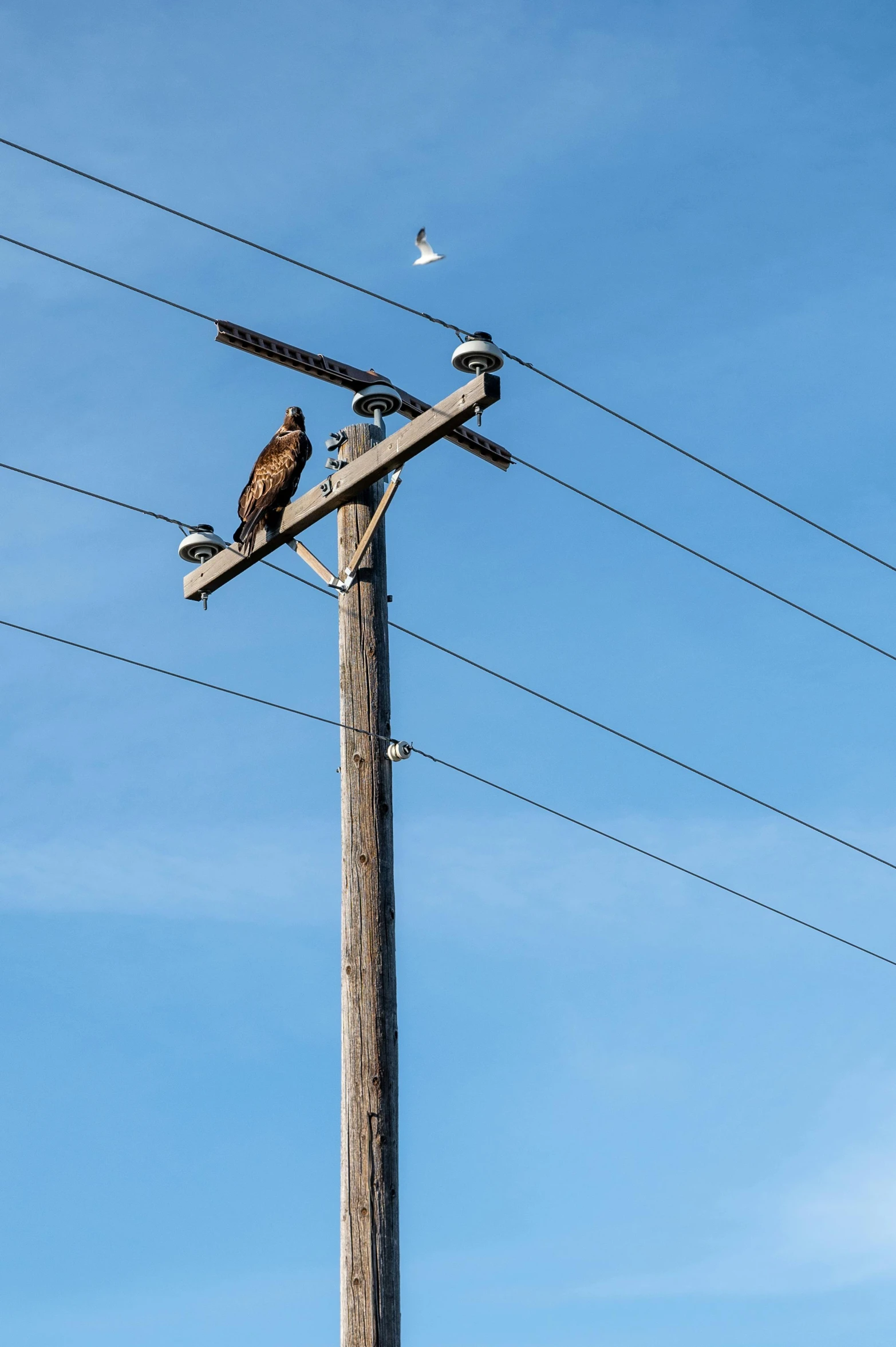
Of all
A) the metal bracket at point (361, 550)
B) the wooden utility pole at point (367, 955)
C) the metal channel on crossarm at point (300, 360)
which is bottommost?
the wooden utility pole at point (367, 955)

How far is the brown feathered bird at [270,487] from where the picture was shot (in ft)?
28.8

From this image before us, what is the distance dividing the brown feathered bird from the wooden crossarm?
0.06 metres

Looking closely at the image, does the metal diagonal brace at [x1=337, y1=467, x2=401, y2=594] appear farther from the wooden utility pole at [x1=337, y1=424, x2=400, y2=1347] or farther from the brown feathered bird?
the brown feathered bird

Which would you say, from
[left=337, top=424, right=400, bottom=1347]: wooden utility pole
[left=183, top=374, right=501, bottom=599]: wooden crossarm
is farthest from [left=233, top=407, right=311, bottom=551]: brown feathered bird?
[left=337, top=424, right=400, bottom=1347]: wooden utility pole

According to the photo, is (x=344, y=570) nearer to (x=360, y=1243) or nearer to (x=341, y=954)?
(x=341, y=954)

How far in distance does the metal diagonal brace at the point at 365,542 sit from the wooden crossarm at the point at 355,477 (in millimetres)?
89

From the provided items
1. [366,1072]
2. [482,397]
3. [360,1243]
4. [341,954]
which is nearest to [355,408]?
[482,397]

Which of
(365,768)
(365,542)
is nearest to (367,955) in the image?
(365,768)

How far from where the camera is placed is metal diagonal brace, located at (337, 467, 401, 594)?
8.23 metres

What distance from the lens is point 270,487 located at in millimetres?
8797

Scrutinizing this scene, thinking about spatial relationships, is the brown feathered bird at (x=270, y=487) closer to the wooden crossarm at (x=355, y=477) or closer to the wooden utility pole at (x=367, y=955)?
the wooden crossarm at (x=355, y=477)

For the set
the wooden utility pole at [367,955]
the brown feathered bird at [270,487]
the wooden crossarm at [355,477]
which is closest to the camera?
the wooden utility pole at [367,955]

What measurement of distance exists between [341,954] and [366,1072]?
0.58 m

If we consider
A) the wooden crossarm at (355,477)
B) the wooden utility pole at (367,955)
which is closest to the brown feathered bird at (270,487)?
the wooden crossarm at (355,477)
